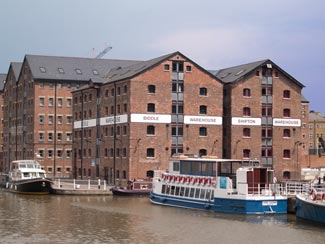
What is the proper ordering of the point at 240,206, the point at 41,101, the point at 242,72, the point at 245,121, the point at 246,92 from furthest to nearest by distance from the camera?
the point at 41,101 < the point at 242,72 < the point at 246,92 < the point at 245,121 < the point at 240,206

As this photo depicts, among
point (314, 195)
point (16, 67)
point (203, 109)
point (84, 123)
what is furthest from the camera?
point (16, 67)

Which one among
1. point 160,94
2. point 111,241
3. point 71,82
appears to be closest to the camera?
point 111,241

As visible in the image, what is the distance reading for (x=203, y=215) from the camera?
48.5 meters

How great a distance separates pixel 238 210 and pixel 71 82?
188 feet

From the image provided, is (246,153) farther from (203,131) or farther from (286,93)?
(286,93)

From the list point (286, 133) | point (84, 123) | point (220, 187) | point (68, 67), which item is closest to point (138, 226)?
point (220, 187)

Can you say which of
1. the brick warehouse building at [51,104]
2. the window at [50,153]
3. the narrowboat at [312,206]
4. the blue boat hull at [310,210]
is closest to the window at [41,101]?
the brick warehouse building at [51,104]

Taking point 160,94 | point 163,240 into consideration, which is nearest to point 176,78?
point 160,94

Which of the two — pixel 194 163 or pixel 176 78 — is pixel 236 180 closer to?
pixel 194 163

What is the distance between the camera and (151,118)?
72812 millimetres

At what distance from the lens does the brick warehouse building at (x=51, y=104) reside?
99250 mm

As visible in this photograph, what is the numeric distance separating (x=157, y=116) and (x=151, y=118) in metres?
0.71

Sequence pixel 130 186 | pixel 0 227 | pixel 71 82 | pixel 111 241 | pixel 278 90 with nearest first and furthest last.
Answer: pixel 111 241, pixel 0 227, pixel 130 186, pixel 278 90, pixel 71 82

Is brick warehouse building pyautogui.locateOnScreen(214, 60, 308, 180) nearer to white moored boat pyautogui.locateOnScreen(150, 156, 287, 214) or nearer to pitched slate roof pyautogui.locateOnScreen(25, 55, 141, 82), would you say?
white moored boat pyautogui.locateOnScreen(150, 156, 287, 214)
